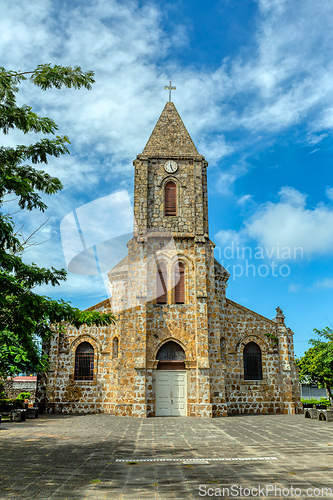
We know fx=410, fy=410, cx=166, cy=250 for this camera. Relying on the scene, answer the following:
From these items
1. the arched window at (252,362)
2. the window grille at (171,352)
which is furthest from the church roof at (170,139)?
the arched window at (252,362)

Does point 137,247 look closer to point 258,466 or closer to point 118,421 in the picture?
point 118,421

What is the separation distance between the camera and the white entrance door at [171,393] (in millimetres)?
22172

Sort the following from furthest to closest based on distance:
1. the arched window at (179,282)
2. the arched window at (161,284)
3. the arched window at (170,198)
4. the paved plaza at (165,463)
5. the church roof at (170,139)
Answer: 1. the church roof at (170,139)
2. the arched window at (170,198)
3. the arched window at (179,282)
4. the arched window at (161,284)
5. the paved plaza at (165,463)

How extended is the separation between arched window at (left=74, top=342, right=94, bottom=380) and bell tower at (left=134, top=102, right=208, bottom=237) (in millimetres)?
8250

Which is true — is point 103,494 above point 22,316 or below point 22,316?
below

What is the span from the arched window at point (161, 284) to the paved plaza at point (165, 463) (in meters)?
8.53

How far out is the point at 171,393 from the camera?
2241 centimetres

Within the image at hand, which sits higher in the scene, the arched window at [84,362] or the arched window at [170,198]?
the arched window at [170,198]

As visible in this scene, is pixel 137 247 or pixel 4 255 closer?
pixel 4 255

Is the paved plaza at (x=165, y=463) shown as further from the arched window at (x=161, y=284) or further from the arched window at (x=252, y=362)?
the arched window at (x=252, y=362)

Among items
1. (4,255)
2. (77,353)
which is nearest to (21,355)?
(77,353)

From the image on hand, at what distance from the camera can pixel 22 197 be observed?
28.5 feet

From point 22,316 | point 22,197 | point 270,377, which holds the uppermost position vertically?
point 22,197

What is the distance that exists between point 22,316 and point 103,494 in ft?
12.7
